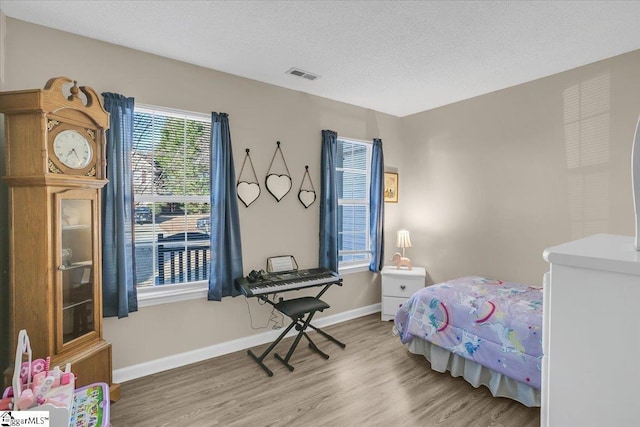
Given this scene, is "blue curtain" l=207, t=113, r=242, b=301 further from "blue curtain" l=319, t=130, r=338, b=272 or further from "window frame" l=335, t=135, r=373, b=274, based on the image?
"window frame" l=335, t=135, r=373, b=274

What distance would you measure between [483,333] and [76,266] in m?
2.96

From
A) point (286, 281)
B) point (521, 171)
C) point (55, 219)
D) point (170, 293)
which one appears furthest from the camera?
point (521, 171)

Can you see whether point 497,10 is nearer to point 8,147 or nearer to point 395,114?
point 395,114

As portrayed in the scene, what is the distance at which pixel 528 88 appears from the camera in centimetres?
323

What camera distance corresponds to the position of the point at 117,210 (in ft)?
8.01

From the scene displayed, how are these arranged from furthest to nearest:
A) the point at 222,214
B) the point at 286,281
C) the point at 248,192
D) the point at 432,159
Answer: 1. the point at 432,159
2. the point at 248,192
3. the point at 286,281
4. the point at 222,214

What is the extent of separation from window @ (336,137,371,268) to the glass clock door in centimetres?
261

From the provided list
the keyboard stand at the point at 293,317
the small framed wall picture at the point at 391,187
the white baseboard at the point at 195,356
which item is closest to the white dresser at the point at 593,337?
the keyboard stand at the point at 293,317

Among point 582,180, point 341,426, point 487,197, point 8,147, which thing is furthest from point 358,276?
point 8,147

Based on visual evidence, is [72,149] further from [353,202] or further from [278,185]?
[353,202]

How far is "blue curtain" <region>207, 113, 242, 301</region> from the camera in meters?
2.89

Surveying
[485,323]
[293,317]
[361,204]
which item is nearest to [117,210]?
[293,317]

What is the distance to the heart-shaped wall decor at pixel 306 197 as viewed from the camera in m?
3.54

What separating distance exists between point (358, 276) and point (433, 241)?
1.08 metres
